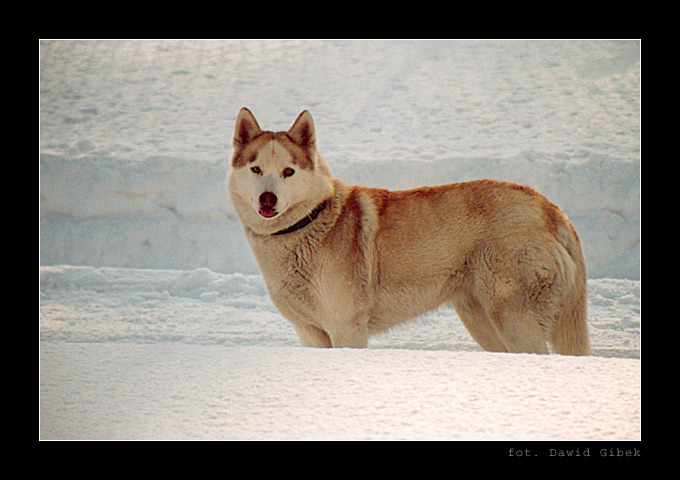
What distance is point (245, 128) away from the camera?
3.97m

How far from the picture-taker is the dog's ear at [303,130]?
3.92 meters

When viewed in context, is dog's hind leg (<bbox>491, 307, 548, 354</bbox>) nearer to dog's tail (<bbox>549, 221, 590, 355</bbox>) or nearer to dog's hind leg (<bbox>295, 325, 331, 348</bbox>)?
dog's tail (<bbox>549, 221, 590, 355</bbox>)

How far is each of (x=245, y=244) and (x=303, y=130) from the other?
13.9 feet

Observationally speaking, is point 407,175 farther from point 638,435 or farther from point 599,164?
point 638,435

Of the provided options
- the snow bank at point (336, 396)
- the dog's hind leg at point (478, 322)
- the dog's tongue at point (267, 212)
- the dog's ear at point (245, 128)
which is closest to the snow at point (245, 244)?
the snow bank at point (336, 396)

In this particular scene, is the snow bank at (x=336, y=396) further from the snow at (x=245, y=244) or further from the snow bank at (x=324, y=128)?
the snow bank at (x=324, y=128)

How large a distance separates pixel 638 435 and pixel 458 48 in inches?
406

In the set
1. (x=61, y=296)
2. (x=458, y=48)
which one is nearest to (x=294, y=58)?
(x=458, y=48)

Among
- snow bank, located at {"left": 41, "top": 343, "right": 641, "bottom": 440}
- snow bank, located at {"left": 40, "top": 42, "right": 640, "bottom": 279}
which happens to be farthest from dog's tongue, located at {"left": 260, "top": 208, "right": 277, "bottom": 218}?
snow bank, located at {"left": 40, "top": 42, "right": 640, "bottom": 279}

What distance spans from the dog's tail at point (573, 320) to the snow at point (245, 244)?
22.0 inches

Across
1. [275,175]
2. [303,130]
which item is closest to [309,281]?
[275,175]

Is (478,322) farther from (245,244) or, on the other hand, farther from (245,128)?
(245,244)

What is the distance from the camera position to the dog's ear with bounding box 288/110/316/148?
154 inches

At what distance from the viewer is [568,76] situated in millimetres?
10469
